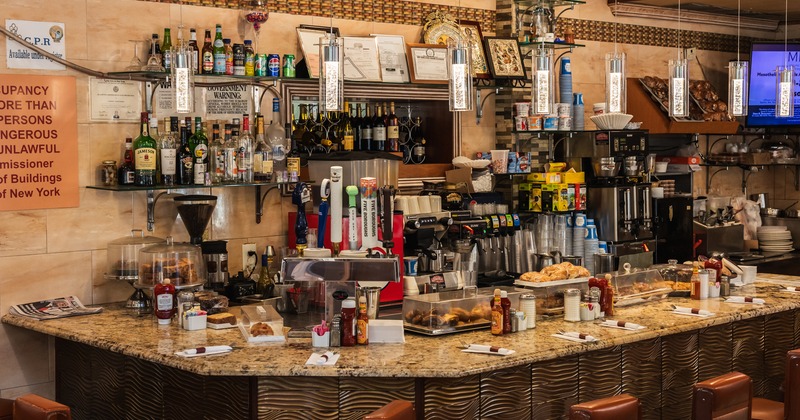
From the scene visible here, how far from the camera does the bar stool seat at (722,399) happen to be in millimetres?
3943

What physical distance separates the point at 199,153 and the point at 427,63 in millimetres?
2052

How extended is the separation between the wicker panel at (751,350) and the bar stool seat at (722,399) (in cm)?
150

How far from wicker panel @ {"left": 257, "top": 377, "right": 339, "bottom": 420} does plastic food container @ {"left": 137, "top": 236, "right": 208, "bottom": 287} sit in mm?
1486

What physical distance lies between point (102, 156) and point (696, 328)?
349 cm

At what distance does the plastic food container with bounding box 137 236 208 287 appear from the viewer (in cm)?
544

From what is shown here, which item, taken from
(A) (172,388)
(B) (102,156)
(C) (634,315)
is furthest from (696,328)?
(B) (102,156)

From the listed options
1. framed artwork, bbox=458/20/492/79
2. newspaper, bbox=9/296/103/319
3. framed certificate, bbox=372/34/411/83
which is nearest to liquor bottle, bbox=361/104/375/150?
framed certificate, bbox=372/34/411/83

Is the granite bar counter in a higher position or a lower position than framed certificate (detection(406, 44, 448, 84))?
lower

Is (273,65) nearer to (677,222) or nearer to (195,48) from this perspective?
(195,48)

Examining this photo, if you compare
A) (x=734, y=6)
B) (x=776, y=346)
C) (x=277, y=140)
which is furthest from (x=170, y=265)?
(x=734, y=6)

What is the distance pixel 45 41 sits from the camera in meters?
5.62

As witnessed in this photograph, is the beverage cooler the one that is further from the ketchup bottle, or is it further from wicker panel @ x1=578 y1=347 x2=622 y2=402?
the ketchup bottle

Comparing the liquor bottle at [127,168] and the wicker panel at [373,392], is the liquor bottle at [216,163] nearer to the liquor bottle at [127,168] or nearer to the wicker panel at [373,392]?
the liquor bottle at [127,168]

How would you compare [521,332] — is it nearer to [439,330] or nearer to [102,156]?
[439,330]
